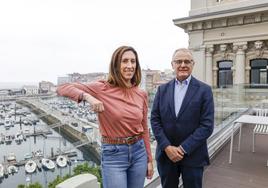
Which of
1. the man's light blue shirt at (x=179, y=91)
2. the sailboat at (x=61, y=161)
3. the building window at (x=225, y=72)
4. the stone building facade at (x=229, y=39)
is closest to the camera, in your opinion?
the man's light blue shirt at (x=179, y=91)

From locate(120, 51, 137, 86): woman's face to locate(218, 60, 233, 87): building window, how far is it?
20.0 meters

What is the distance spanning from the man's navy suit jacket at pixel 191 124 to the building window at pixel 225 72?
63.1 ft

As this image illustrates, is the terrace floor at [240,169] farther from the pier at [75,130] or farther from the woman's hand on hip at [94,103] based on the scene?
the pier at [75,130]

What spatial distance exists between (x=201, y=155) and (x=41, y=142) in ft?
204

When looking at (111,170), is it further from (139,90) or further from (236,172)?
(236,172)

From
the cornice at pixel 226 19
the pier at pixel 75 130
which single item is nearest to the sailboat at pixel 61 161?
the pier at pixel 75 130

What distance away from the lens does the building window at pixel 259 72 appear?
64.6 feet

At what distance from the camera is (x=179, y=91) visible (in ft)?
10.1

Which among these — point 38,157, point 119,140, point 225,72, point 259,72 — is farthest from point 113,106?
point 38,157

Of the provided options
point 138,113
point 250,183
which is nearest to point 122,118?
point 138,113

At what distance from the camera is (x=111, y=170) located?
7.71 feet

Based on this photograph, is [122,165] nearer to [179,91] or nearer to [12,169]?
[179,91]

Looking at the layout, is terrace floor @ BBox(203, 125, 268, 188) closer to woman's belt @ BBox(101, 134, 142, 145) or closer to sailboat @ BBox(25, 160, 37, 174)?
woman's belt @ BBox(101, 134, 142, 145)

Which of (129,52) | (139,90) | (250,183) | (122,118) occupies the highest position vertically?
(129,52)
